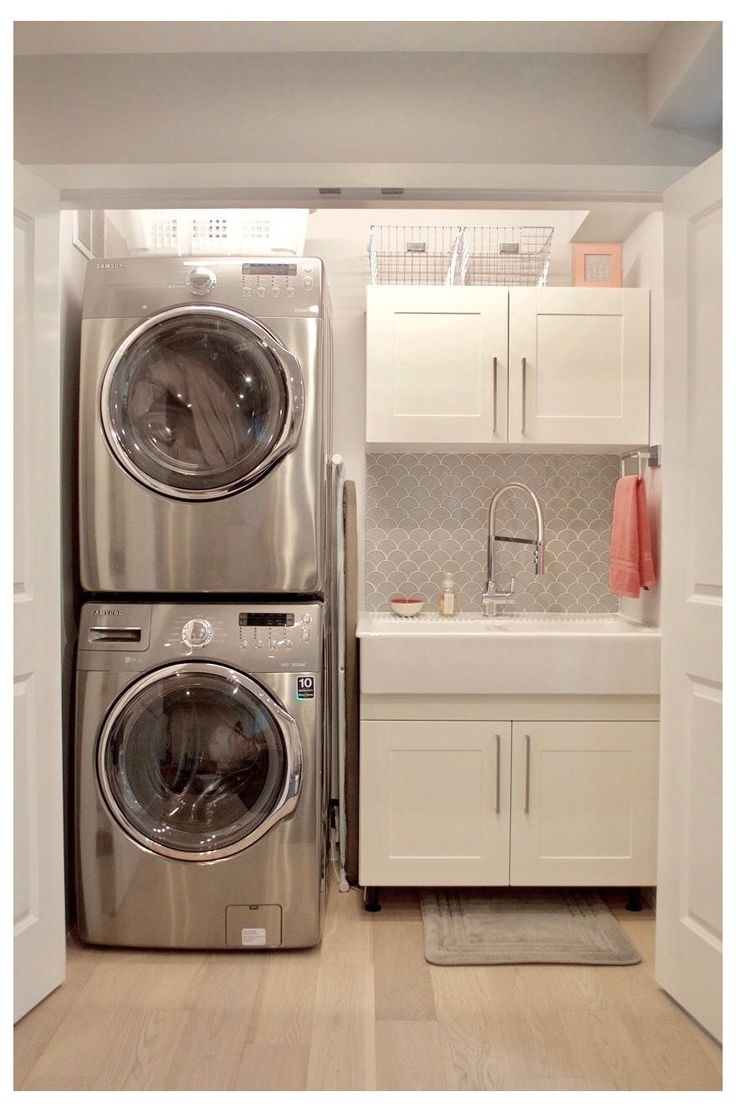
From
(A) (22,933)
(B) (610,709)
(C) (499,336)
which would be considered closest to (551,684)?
(B) (610,709)

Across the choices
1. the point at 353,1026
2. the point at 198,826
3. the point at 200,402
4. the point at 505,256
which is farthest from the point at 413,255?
the point at 353,1026

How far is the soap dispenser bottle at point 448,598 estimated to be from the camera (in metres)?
2.92

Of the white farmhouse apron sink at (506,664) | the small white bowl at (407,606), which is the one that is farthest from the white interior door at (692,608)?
the small white bowl at (407,606)

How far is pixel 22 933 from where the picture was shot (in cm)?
184

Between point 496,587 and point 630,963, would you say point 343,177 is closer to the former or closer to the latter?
point 496,587

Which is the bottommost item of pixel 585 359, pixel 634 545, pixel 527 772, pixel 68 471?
pixel 527 772

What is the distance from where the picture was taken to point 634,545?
2.59m

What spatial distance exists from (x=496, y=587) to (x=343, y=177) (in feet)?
5.21

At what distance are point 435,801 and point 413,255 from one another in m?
2.00

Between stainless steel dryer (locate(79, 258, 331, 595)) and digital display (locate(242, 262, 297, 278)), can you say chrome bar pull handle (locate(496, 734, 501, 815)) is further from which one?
digital display (locate(242, 262, 297, 278))

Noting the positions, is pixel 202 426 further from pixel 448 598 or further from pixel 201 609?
pixel 448 598

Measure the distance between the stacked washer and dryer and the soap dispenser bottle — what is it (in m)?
0.79

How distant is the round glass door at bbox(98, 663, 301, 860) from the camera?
7.14 ft

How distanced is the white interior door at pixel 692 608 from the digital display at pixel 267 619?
3.37 ft
